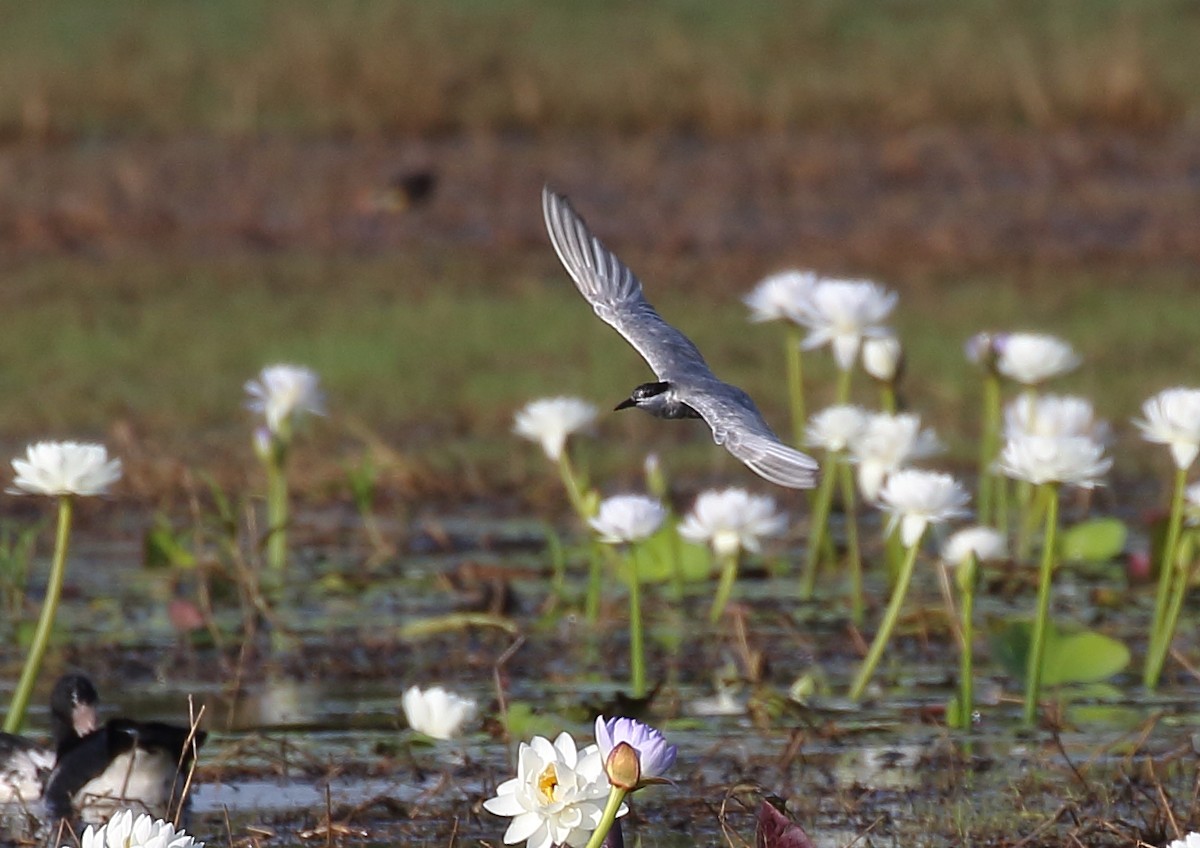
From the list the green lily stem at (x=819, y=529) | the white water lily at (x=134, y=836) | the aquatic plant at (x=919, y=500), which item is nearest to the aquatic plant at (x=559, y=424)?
the green lily stem at (x=819, y=529)

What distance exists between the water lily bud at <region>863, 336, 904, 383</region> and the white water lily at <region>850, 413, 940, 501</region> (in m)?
0.19

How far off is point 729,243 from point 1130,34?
3.36m

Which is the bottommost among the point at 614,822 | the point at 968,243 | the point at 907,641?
the point at 614,822

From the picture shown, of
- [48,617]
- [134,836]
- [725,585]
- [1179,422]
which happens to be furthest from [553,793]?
[725,585]

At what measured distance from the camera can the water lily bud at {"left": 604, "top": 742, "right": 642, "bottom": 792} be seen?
107 inches

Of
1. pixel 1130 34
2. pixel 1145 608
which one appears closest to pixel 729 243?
pixel 1130 34

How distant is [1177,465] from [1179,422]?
253 mm

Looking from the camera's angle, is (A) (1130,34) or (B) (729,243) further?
(A) (1130,34)

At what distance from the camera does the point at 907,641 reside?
5.31 m

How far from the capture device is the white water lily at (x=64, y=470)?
12.5 ft

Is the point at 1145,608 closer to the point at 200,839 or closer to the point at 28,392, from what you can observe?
the point at 200,839

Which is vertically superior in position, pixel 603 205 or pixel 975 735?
pixel 603 205

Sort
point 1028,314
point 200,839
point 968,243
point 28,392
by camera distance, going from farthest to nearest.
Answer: point 968,243
point 1028,314
point 28,392
point 200,839

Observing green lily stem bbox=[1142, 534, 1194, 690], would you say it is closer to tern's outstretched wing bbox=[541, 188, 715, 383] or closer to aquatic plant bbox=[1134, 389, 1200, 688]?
aquatic plant bbox=[1134, 389, 1200, 688]
